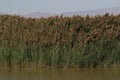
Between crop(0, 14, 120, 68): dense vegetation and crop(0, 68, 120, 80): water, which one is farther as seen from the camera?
crop(0, 14, 120, 68): dense vegetation

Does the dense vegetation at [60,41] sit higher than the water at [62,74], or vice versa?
the dense vegetation at [60,41]

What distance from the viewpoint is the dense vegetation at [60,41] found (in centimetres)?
1722

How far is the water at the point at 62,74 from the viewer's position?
15.5 m

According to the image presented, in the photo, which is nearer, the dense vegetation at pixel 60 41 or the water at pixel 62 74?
the water at pixel 62 74

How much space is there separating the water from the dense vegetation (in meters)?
0.48

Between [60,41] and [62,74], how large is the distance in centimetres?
185

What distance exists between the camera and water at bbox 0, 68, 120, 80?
1545cm

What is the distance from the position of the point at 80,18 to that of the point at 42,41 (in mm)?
1978

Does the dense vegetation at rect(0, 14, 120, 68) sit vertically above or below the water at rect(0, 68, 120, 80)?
above

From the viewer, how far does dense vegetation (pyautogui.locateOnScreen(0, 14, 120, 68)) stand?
56.5ft

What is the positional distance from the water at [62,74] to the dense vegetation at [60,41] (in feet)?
1.56

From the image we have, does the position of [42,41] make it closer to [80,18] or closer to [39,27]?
[39,27]

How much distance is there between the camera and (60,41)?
17.5 metres

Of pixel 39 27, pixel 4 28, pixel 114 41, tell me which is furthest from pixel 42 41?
pixel 114 41
